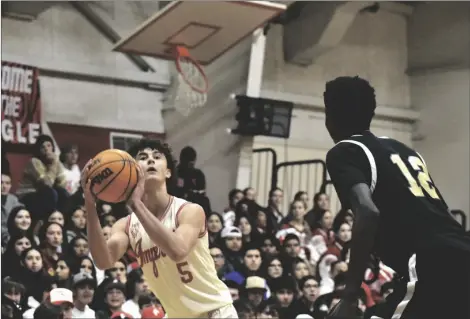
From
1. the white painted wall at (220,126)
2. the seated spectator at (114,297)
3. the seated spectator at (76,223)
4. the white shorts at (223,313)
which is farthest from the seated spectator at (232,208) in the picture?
the white shorts at (223,313)

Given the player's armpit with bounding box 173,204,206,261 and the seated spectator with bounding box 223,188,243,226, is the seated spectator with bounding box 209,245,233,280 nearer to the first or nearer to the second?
the seated spectator with bounding box 223,188,243,226

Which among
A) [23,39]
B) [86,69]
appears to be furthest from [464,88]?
[23,39]

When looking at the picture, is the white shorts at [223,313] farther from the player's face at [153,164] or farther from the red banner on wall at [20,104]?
the red banner on wall at [20,104]

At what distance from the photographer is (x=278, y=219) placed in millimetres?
12633

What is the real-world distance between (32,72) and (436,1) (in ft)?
28.7

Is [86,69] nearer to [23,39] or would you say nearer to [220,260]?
[23,39]

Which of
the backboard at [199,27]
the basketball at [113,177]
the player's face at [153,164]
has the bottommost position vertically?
the basketball at [113,177]

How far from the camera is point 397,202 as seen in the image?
3.59 m

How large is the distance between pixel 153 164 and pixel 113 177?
2.50ft

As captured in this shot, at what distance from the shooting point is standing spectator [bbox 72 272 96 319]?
27.1ft

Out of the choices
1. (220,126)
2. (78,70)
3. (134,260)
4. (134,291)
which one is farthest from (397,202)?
(78,70)

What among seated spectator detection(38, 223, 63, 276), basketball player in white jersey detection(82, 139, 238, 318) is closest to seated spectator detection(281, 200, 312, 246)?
seated spectator detection(38, 223, 63, 276)

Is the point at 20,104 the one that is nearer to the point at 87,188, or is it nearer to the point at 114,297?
the point at 114,297

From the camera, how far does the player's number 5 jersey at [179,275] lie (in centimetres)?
511
